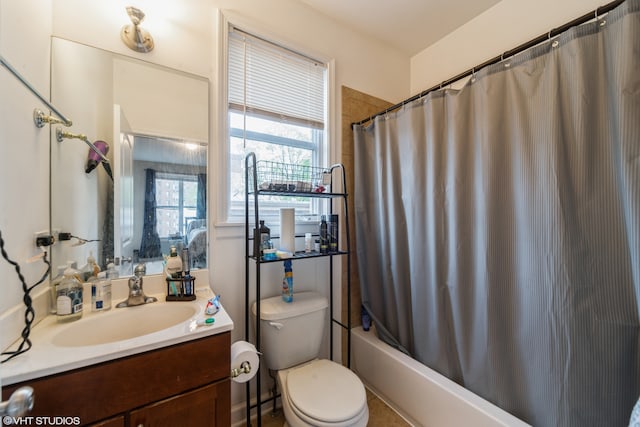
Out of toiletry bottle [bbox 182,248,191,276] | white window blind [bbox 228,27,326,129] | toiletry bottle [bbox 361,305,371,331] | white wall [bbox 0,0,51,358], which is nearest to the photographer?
white wall [bbox 0,0,51,358]

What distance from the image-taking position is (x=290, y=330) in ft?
4.38

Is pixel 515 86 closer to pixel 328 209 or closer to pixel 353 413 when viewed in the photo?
pixel 328 209

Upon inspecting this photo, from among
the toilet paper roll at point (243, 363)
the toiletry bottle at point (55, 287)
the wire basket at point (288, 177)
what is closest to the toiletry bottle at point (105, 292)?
the toiletry bottle at point (55, 287)

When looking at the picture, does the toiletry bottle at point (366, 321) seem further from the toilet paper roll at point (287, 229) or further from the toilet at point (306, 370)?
the toilet paper roll at point (287, 229)

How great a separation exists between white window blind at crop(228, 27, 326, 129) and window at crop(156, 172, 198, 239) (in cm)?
51

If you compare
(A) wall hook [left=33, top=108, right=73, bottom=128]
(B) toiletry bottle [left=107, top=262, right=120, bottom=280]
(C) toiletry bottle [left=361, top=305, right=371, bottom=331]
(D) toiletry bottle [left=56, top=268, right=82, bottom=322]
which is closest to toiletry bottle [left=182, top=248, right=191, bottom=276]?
(B) toiletry bottle [left=107, top=262, right=120, bottom=280]

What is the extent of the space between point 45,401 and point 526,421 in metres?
1.70

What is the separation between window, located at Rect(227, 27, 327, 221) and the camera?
1450 mm

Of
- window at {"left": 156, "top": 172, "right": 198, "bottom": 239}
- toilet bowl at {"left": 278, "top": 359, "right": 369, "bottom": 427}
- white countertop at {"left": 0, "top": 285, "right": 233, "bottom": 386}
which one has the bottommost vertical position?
toilet bowl at {"left": 278, "top": 359, "right": 369, "bottom": 427}

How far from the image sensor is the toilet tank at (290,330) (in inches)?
51.3

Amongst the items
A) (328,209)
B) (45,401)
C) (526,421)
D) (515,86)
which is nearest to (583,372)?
(526,421)

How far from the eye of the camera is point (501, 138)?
1.17m

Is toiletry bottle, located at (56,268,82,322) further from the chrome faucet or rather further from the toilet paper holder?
the toilet paper holder

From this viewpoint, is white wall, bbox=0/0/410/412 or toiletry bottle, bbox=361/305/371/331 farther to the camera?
toiletry bottle, bbox=361/305/371/331
